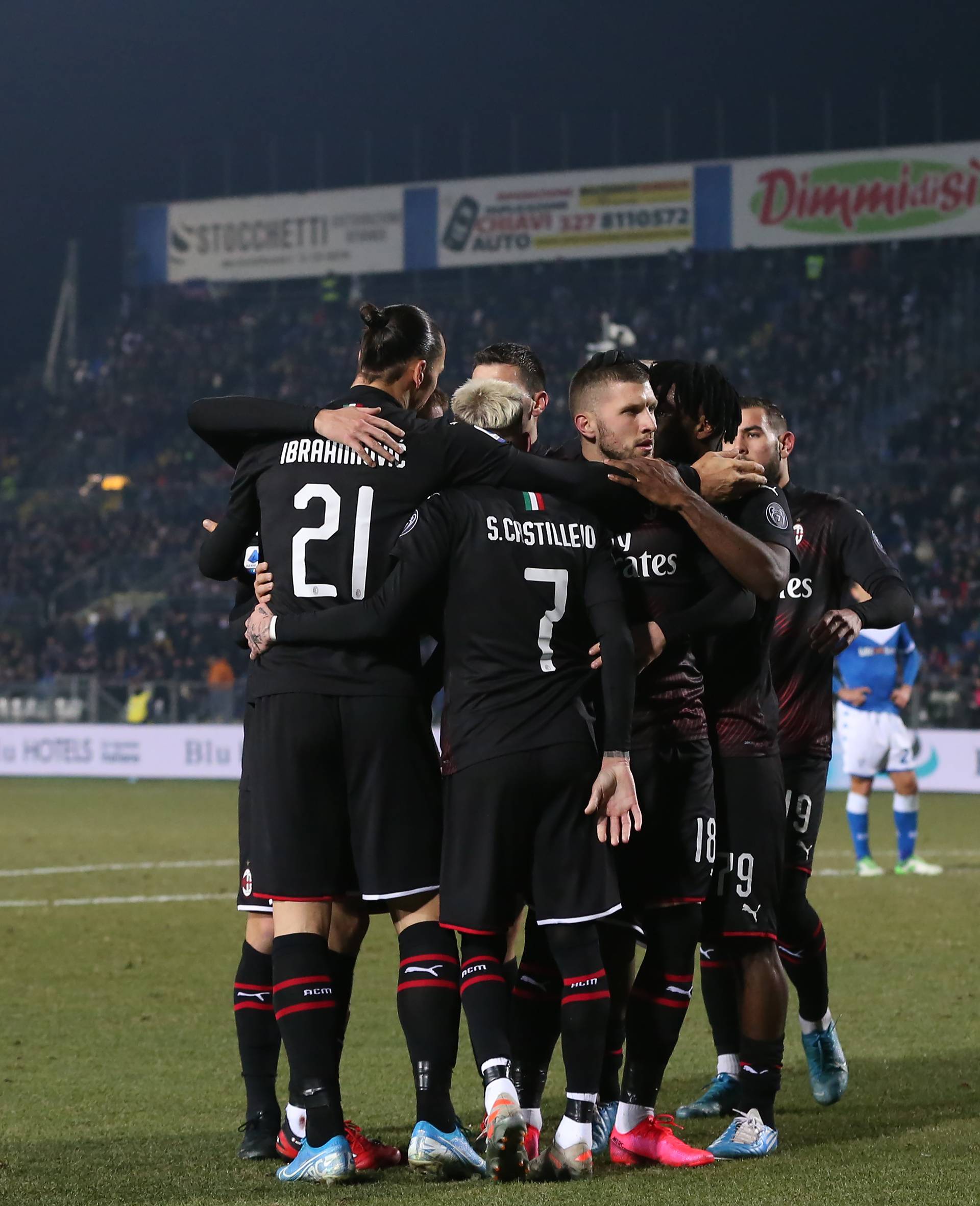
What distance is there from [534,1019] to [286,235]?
148 ft

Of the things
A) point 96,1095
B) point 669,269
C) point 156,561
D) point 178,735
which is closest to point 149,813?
point 178,735

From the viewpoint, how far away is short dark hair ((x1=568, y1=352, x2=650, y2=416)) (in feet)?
16.0

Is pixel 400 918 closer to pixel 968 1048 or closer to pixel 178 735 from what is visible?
pixel 968 1048

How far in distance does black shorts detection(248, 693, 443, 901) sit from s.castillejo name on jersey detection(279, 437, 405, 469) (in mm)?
683

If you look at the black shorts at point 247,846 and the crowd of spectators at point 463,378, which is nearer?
the black shorts at point 247,846

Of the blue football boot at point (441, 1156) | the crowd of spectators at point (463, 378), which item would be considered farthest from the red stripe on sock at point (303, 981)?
the crowd of spectators at point (463, 378)

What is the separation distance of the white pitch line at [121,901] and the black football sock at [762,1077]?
738 centimetres

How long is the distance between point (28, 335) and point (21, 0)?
443 inches

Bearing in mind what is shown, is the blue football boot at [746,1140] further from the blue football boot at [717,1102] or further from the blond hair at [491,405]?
the blond hair at [491,405]

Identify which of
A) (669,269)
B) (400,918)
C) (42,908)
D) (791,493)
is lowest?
(42,908)

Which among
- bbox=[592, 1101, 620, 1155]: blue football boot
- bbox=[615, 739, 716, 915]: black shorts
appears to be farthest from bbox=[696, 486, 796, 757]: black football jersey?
bbox=[592, 1101, 620, 1155]: blue football boot

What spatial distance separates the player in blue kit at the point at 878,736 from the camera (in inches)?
529

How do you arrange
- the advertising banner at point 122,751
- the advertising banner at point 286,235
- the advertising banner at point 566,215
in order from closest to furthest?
the advertising banner at point 122,751
the advertising banner at point 566,215
the advertising banner at point 286,235

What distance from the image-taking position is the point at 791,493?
6504 millimetres
